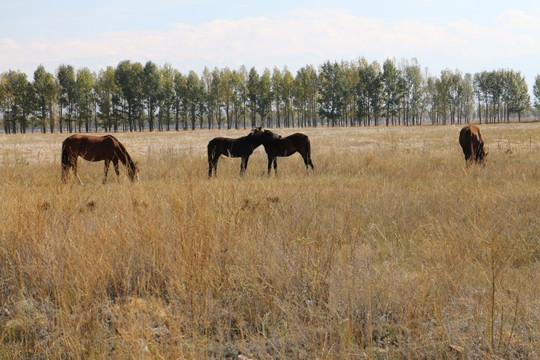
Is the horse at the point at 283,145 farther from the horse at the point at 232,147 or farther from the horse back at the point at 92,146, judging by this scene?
the horse back at the point at 92,146

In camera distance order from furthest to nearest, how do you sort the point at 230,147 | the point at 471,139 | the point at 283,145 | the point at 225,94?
the point at 225,94
the point at 283,145
the point at 471,139
the point at 230,147

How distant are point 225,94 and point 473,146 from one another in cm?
7269

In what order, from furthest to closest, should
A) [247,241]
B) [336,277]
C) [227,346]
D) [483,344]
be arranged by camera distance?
[247,241] < [336,277] < [227,346] < [483,344]

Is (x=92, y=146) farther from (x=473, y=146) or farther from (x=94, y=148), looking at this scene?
(x=473, y=146)

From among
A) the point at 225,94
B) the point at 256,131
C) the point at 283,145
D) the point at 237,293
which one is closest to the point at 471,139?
the point at 283,145

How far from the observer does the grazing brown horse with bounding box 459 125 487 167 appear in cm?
1164

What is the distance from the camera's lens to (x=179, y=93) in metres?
79.9

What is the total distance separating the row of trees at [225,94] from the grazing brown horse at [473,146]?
228 feet

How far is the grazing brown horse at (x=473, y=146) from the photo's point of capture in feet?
38.2

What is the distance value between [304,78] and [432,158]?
73556 mm

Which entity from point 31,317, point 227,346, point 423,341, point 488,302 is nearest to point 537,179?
point 488,302

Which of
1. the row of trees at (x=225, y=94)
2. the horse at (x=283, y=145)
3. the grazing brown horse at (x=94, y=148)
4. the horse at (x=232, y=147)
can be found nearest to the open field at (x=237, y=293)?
the grazing brown horse at (x=94, y=148)

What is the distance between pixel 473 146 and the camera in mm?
12125

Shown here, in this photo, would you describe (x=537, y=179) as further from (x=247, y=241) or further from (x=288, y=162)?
(x=247, y=241)
